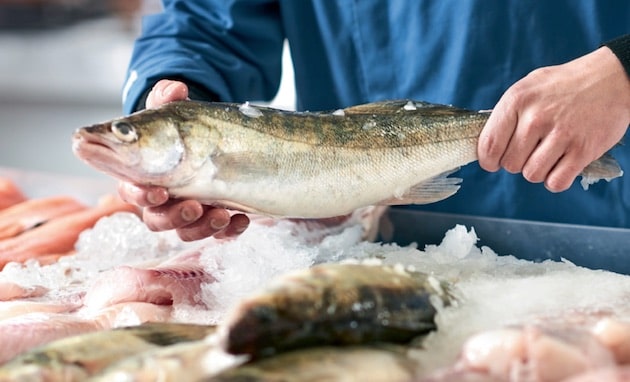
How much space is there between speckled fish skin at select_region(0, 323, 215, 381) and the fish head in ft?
1.06

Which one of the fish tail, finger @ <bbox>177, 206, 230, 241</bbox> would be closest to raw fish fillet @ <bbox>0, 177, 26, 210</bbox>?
finger @ <bbox>177, 206, 230, 241</bbox>

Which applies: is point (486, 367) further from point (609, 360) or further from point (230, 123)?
point (230, 123)

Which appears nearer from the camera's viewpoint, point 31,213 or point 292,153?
point 292,153

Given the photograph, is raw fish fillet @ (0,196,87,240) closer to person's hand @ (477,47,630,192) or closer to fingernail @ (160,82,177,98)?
fingernail @ (160,82,177,98)

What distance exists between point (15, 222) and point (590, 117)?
129 centimetres

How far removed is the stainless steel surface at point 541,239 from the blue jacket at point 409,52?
0.42m

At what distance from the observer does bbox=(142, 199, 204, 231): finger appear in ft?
4.37

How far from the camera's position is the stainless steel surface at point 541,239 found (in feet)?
4.70

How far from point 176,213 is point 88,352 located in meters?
0.45

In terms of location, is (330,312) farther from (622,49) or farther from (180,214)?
(622,49)

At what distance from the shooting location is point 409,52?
202 centimetres

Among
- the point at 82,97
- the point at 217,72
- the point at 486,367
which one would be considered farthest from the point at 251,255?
the point at 82,97

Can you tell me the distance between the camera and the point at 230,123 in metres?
1.31

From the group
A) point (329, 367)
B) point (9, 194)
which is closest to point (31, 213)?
point (9, 194)
